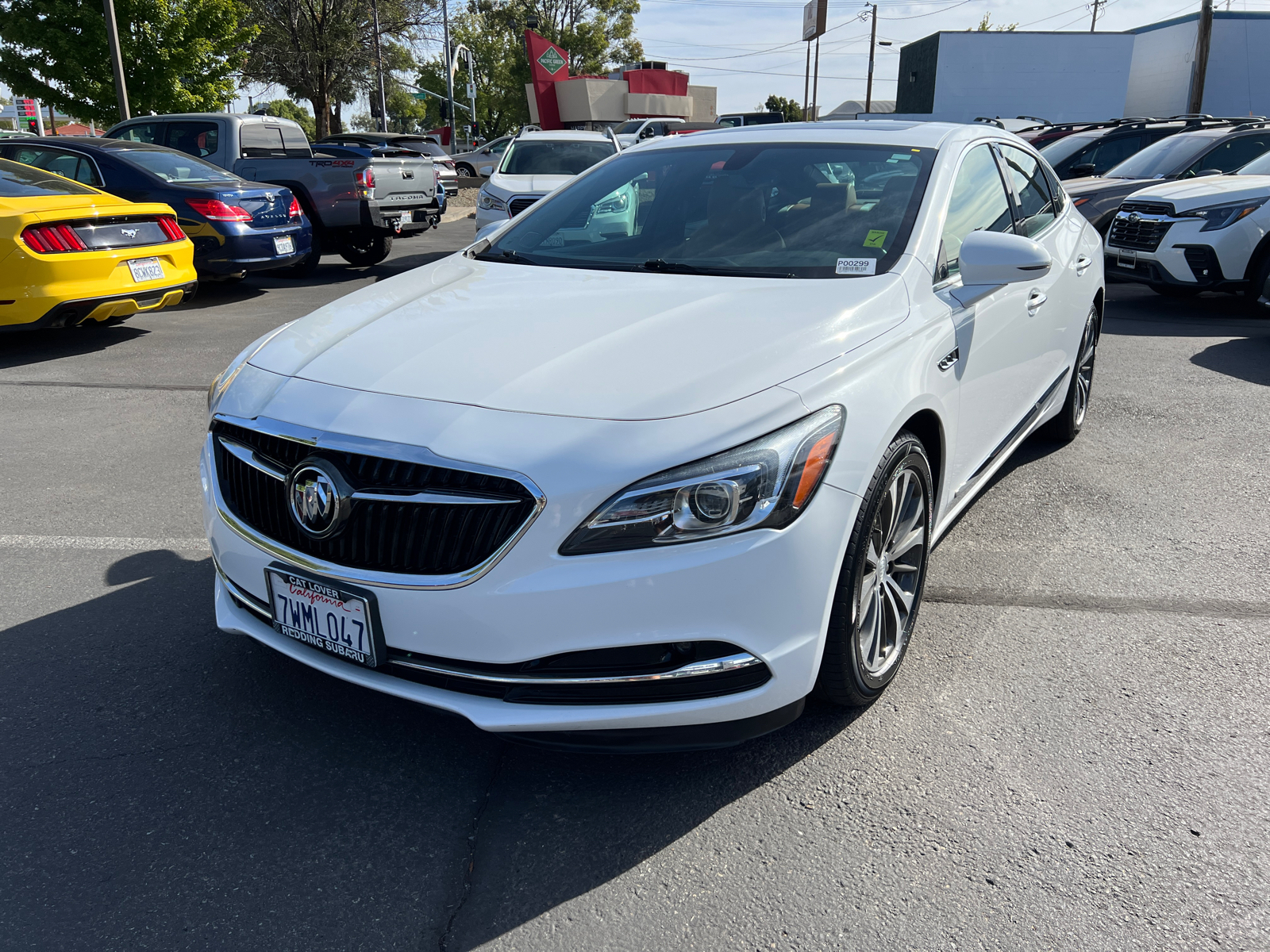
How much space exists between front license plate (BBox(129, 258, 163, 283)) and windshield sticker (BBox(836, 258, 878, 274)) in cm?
652

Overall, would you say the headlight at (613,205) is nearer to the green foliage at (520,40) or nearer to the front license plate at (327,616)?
the front license plate at (327,616)

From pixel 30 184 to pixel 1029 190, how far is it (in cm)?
723

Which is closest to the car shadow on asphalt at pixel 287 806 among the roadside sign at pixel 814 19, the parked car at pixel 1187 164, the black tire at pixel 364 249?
the black tire at pixel 364 249

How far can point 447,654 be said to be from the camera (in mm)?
2312

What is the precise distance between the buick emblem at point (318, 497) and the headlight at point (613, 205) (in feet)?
6.08

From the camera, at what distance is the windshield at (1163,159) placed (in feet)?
37.7

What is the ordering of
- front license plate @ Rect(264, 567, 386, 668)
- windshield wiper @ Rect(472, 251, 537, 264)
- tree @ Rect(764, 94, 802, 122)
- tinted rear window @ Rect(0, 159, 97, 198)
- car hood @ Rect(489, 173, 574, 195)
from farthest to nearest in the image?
tree @ Rect(764, 94, 802, 122), car hood @ Rect(489, 173, 574, 195), tinted rear window @ Rect(0, 159, 97, 198), windshield wiper @ Rect(472, 251, 537, 264), front license plate @ Rect(264, 567, 386, 668)

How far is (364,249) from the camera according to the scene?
42.9ft

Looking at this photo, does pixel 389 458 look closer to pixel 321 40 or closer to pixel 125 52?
pixel 125 52

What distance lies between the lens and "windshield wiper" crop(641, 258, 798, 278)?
3207 mm

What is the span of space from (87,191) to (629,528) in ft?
24.6

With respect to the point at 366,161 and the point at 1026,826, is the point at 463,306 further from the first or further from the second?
the point at 366,161

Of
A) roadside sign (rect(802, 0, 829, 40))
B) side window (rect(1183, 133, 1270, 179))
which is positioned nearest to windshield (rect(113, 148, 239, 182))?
side window (rect(1183, 133, 1270, 179))

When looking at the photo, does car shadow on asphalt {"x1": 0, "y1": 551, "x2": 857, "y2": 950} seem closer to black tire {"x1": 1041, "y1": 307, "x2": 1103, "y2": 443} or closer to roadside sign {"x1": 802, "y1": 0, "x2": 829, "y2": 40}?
black tire {"x1": 1041, "y1": 307, "x2": 1103, "y2": 443}
